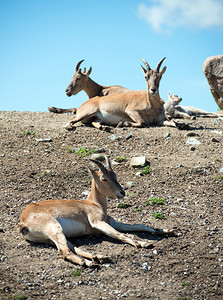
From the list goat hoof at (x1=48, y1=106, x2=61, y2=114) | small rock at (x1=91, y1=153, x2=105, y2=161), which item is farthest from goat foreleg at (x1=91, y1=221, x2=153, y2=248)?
goat hoof at (x1=48, y1=106, x2=61, y2=114)

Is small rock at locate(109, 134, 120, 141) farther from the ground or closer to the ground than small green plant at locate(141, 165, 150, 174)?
farther from the ground

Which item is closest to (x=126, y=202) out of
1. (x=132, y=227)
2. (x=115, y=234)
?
(x=132, y=227)

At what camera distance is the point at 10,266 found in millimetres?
6270

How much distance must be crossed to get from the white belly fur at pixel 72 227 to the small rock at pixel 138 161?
374 cm

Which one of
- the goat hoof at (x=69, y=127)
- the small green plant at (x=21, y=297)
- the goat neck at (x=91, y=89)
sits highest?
the goat neck at (x=91, y=89)

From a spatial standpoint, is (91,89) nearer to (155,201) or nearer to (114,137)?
(114,137)

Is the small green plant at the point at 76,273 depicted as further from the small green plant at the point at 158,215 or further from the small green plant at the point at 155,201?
the small green plant at the point at 155,201

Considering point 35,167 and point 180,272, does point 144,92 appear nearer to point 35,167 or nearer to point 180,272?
point 35,167

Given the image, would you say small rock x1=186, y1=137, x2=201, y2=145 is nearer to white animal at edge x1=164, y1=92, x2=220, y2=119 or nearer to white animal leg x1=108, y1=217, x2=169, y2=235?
white animal at edge x1=164, y1=92, x2=220, y2=119

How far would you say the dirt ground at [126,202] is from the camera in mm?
Answer: 5875

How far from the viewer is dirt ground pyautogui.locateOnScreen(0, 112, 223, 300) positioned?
588 centimetres

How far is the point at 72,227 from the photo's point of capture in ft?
23.4

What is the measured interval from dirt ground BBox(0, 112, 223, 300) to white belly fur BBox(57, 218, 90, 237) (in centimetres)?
13

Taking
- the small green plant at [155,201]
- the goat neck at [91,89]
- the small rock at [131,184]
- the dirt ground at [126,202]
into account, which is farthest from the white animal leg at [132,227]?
the goat neck at [91,89]
